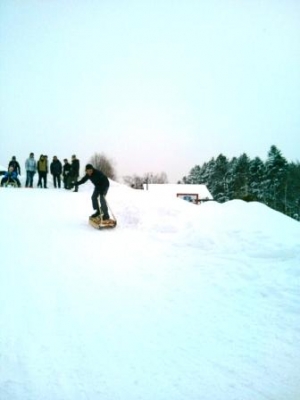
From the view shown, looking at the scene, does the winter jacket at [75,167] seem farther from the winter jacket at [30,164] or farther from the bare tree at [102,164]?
the bare tree at [102,164]

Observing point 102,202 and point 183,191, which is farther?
point 183,191

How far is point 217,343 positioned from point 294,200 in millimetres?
59223

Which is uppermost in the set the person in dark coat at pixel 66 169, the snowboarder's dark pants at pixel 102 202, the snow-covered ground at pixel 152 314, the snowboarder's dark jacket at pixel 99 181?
the person in dark coat at pixel 66 169

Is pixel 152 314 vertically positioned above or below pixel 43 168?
below

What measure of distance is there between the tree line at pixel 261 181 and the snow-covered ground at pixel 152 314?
44854 mm

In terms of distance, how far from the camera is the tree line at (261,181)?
2316 inches

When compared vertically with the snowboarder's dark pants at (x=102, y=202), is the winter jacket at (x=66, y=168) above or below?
above

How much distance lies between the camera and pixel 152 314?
477 centimetres

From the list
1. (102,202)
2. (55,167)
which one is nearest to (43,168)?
(55,167)

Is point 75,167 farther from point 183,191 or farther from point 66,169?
point 183,191

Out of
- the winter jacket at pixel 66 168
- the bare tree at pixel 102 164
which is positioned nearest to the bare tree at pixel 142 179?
the bare tree at pixel 102 164

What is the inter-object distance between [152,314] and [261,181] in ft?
205

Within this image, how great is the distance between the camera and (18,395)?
10.1 feet

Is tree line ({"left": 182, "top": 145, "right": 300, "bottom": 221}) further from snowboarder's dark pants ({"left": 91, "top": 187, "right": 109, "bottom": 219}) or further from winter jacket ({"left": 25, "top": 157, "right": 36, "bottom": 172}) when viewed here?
snowboarder's dark pants ({"left": 91, "top": 187, "right": 109, "bottom": 219})
